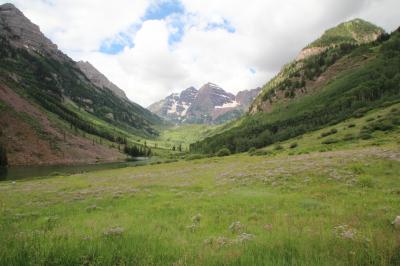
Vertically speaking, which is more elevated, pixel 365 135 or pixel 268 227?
pixel 365 135

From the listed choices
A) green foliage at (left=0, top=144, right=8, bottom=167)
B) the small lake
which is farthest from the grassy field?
green foliage at (left=0, top=144, right=8, bottom=167)

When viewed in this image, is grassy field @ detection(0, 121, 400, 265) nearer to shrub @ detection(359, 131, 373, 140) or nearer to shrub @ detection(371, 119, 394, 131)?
shrub @ detection(359, 131, 373, 140)

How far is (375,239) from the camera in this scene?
314 inches

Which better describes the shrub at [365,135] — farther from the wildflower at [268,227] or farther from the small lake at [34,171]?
the small lake at [34,171]

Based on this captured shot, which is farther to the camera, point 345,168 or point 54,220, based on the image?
point 345,168

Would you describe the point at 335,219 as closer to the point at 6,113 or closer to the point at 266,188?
the point at 266,188

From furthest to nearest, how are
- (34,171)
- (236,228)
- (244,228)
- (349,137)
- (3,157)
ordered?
(3,157) < (34,171) < (349,137) < (236,228) < (244,228)

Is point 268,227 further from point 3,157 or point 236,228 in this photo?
point 3,157

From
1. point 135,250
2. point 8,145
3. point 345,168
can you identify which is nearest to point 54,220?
point 135,250

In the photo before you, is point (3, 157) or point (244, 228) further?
point (3, 157)

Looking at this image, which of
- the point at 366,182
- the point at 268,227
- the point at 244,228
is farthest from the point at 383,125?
the point at 244,228

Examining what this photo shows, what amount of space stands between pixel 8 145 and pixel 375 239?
18622cm

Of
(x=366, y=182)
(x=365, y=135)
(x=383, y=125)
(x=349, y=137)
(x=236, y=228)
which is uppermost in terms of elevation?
(x=383, y=125)

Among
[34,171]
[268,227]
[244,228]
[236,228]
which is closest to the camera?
[268,227]
